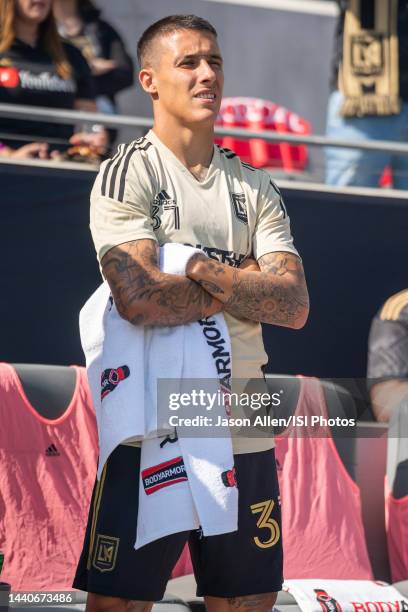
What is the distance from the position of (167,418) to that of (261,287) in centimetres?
48

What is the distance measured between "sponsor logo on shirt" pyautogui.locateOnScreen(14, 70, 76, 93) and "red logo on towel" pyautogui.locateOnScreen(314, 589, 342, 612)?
335cm

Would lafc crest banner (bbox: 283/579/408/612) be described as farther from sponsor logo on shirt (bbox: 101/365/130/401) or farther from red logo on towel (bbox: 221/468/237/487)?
sponsor logo on shirt (bbox: 101/365/130/401)

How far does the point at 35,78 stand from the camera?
20.9 ft

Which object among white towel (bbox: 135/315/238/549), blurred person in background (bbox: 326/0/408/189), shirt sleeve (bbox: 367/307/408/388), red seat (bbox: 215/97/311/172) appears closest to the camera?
white towel (bbox: 135/315/238/549)

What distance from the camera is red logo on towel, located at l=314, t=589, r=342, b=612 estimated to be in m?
4.56

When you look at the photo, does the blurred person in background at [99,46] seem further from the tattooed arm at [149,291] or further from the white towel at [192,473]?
the white towel at [192,473]

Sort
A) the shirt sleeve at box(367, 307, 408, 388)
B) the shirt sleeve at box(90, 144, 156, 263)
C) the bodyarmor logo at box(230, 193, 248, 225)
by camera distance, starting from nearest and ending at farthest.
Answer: the shirt sleeve at box(90, 144, 156, 263), the bodyarmor logo at box(230, 193, 248, 225), the shirt sleeve at box(367, 307, 408, 388)

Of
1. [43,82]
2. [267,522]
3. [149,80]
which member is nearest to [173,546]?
[267,522]

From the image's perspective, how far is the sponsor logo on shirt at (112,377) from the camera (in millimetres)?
2982

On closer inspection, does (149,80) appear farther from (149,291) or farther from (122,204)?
(149,291)

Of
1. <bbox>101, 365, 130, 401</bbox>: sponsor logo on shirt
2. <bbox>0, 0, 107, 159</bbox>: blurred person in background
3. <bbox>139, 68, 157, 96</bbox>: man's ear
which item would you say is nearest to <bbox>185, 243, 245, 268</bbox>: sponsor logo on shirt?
<bbox>101, 365, 130, 401</bbox>: sponsor logo on shirt

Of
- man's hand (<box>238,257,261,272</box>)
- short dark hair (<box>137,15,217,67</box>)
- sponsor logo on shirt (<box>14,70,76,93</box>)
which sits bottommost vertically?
man's hand (<box>238,257,261,272</box>)

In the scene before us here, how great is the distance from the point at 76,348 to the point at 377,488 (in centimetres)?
199

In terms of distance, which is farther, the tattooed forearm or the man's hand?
the man's hand
